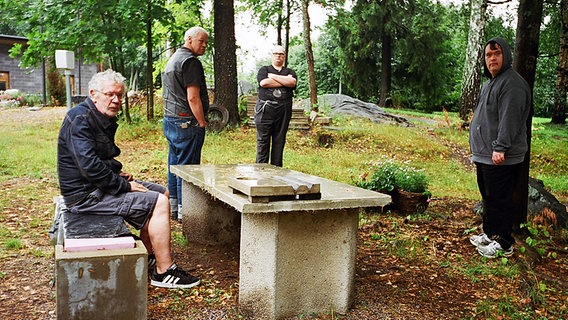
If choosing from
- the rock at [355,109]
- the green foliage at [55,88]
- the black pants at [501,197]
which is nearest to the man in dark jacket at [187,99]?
the black pants at [501,197]

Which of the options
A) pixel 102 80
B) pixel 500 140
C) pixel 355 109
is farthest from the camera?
pixel 355 109

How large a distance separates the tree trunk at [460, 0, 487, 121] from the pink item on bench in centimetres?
1406

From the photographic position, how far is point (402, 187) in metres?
6.39

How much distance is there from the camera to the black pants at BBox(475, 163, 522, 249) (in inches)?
183

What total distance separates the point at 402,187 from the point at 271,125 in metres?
1.78

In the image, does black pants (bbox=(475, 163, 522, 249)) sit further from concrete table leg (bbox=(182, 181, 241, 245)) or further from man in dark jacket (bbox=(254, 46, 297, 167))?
man in dark jacket (bbox=(254, 46, 297, 167))

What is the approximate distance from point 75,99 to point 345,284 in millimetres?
21523

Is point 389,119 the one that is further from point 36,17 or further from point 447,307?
point 447,307

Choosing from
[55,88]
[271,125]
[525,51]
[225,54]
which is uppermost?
[225,54]

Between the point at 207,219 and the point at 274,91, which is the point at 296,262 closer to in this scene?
the point at 207,219

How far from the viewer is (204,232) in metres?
4.89

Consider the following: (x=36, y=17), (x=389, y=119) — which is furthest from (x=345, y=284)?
(x=389, y=119)

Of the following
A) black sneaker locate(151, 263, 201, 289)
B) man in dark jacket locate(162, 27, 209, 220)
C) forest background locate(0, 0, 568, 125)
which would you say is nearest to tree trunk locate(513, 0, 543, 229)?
forest background locate(0, 0, 568, 125)

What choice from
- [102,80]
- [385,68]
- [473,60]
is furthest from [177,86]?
[385,68]
